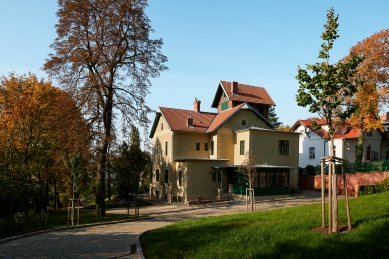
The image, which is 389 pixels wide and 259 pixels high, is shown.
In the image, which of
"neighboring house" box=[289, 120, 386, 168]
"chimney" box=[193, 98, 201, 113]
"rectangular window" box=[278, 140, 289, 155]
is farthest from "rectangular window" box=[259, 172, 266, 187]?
"neighboring house" box=[289, 120, 386, 168]

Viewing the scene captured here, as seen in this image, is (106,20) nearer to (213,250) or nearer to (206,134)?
A: (206,134)

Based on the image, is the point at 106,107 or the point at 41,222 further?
the point at 106,107

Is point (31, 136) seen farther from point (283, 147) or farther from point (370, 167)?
point (370, 167)

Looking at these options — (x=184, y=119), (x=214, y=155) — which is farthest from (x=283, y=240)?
(x=184, y=119)

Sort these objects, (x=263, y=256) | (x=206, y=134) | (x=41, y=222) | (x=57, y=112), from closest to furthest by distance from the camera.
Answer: (x=263, y=256) → (x=41, y=222) → (x=57, y=112) → (x=206, y=134)

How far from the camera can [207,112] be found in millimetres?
41781

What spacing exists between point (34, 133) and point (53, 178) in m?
4.13

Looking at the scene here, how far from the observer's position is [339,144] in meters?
42.6

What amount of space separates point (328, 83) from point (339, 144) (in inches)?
1405

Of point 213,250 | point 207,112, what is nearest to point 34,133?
point 207,112

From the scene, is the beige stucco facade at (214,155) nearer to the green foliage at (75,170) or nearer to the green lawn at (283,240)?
the green foliage at (75,170)

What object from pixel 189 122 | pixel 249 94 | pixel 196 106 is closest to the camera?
pixel 189 122

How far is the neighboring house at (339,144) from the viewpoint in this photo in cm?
4244

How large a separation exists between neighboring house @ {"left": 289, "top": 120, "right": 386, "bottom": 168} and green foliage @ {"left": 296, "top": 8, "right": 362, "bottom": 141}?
1296 inches
